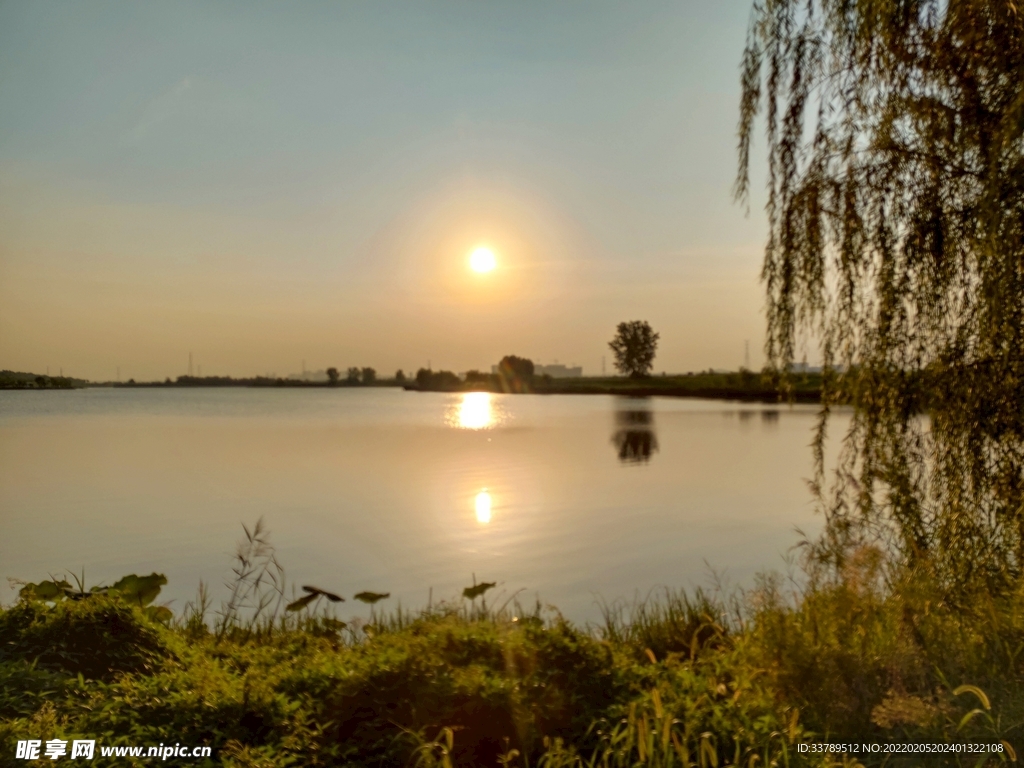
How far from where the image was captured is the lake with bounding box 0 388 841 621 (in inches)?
403

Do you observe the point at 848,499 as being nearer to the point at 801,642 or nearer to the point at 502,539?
the point at 801,642

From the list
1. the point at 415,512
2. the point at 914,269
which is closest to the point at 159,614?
the point at 914,269

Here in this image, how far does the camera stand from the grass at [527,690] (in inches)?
131

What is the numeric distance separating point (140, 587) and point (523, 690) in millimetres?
3409

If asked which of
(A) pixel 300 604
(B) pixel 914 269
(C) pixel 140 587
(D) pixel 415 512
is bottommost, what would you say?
(D) pixel 415 512

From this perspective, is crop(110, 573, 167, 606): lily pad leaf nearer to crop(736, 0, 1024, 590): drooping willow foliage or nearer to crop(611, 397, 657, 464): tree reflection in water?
crop(736, 0, 1024, 590): drooping willow foliage

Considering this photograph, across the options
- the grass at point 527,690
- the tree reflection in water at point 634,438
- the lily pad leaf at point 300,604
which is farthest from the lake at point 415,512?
the grass at point 527,690

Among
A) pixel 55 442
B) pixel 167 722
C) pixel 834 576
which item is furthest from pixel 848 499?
pixel 55 442

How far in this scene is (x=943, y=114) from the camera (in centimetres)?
477

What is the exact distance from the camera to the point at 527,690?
367 centimetres

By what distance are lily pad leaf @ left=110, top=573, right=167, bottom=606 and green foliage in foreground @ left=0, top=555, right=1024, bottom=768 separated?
0.61 m

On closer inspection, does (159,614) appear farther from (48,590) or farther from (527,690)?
(527,690)

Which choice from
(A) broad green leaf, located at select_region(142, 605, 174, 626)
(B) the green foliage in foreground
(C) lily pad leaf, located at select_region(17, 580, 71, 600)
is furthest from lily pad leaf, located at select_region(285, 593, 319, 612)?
(C) lily pad leaf, located at select_region(17, 580, 71, 600)

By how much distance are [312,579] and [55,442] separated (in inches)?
942
